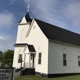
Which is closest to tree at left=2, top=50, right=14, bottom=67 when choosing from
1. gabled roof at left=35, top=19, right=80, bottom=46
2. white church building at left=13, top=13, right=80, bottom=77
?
white church building at left=13, top=13, right=80, bottom=77

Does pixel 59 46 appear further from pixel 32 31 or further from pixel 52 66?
pixel 32 31

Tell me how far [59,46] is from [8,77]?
12.0 metres

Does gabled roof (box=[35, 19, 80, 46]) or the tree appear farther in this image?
the tree

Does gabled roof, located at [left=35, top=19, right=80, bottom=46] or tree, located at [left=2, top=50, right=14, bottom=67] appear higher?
gabled roof, located at [left=35, top=19, right=80, bottom=46]

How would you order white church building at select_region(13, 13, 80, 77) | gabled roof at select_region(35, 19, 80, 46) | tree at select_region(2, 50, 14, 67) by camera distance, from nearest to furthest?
1. white church building at select_region(13, 13, 80, 77)
2. gabled roof at select_region(35, 19, 80, 46)
3. tree at select_region(2, 50, 14, 67)

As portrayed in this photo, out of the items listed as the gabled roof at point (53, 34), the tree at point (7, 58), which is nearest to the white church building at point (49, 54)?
the gabled roof at point (53, 34)

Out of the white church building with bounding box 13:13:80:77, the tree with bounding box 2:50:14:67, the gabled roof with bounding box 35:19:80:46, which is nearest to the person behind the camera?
the white church building with bounding box 13:13:80:77

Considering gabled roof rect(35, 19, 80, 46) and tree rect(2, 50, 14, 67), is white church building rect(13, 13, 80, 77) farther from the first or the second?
tree rect(2, 50, 14, 67)

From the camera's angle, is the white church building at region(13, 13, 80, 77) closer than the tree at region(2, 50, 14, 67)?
Yes

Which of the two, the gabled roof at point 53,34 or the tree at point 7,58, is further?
the tree at point 7,58

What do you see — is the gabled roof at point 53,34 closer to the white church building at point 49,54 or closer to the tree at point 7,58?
the white church building at point 49,54

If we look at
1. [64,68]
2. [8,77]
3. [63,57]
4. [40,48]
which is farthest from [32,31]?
[8,77]

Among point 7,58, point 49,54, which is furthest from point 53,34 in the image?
point 7,58

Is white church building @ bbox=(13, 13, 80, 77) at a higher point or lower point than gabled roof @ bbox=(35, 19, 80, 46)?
lower
